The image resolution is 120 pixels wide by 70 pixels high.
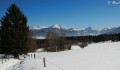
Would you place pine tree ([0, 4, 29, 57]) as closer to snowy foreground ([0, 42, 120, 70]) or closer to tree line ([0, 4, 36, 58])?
tree line ([0, 4, 36, 58])

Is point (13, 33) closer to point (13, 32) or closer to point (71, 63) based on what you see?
point (13, 32)

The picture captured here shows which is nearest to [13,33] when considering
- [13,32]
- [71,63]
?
[13,32]

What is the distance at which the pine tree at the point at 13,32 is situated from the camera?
46125 mm

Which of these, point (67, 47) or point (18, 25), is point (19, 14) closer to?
point (18, 25)

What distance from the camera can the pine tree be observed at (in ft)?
151

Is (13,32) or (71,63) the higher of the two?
(13,32)

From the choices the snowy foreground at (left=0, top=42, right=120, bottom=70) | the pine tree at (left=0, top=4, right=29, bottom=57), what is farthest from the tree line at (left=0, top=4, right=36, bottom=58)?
the snowy foreground at (left=0, top=42, right=120, bottom=70)

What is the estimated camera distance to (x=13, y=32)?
46.0 metres

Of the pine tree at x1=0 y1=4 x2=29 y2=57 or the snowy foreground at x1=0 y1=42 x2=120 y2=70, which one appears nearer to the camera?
the snowy foreground at x1=0 y1=42 x2=120 y2=70

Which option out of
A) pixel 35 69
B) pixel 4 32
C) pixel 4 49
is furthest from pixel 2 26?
pixel 35 69

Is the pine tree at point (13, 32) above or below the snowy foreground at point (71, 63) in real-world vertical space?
above

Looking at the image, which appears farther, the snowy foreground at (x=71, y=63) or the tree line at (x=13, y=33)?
Answer: the tree line at (x=13, y=33)

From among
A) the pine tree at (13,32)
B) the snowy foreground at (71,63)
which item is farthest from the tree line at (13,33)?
the snowy foreground at (71,63)

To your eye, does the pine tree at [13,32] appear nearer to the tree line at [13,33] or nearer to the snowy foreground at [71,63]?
the tree line at [13,33]
